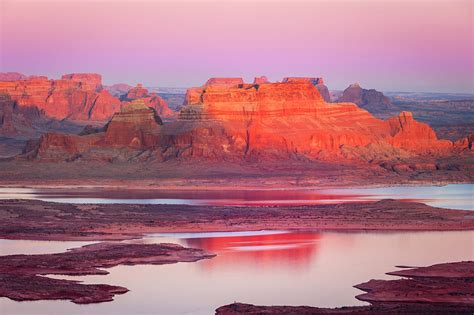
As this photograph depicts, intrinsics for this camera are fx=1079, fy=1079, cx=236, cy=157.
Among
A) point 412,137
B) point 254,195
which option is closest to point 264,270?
point 254,195

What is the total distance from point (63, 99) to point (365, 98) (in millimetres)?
52541

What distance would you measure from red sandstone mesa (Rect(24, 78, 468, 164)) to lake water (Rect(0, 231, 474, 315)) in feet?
150

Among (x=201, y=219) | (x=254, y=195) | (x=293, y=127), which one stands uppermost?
(x=293, y=127)

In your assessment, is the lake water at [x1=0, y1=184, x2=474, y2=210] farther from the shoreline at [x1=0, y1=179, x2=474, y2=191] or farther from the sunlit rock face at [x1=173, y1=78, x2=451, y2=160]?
the sunlit rock face at [x1=173, y1=78, x2=451, y2=160]

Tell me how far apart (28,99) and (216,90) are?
7946cm

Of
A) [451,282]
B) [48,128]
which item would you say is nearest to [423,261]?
[451,282]

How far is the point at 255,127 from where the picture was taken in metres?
95.6

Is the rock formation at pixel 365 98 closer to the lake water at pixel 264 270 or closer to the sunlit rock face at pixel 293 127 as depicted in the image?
the sunlit rock face at pixel 293 127

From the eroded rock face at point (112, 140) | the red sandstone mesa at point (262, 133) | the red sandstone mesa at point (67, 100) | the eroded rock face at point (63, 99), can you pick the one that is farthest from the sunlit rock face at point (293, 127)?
the eroded rock face at point (63, 99)

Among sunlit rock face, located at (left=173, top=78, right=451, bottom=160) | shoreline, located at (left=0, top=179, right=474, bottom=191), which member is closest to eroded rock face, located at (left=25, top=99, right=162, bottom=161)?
sunlit rock face, located at (left=173, top=78, right=451, bottom=160)

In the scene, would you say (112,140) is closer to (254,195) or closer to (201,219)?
(254,195)

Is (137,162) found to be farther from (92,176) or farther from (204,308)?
(204,308)

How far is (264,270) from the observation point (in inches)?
1439

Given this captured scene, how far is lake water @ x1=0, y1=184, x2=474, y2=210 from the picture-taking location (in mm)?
66250
